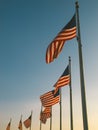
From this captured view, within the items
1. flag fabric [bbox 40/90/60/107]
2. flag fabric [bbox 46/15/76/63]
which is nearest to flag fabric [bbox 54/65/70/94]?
flag fabric [bbox 40/90/60/107]

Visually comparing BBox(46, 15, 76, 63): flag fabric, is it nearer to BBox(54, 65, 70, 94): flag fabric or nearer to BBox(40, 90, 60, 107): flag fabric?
BBox(54, 65, 70, 94): flag fabric

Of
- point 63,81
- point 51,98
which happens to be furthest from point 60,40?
point 51,98

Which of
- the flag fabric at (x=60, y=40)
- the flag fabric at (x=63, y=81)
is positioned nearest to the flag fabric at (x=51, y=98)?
the flag fabric at (x=63, y=81)

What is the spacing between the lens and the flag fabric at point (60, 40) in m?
14.3

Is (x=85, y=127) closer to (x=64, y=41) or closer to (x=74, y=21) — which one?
(x=64, y=41)

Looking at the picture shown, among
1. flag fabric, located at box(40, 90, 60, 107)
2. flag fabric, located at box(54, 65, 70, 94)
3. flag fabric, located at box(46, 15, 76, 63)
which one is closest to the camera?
flag fabric, located at box(46, 15, 76, 63)

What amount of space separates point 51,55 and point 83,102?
4141mm

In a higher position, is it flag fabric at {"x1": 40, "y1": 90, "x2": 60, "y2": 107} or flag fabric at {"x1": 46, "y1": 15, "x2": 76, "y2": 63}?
flag fabric at {"x1": 40, "y1": 90, "x2": 60, "y2": 107}

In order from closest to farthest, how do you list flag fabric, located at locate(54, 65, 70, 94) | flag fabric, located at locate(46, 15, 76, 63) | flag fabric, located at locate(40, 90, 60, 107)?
flag fabric, located at locate(46, 15, 76, 63), flag fabric, located at locate(54, 65, 70, 94), flag fabric, located at locate(40, 90, 60, 107)

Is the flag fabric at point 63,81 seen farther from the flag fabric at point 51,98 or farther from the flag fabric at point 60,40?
the flag fabric at point 60,40

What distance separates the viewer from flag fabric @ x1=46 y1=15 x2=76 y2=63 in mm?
14320

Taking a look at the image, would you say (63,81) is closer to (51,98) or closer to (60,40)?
(51,98)

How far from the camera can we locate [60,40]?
46.9 feet

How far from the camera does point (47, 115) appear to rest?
3391 cm
